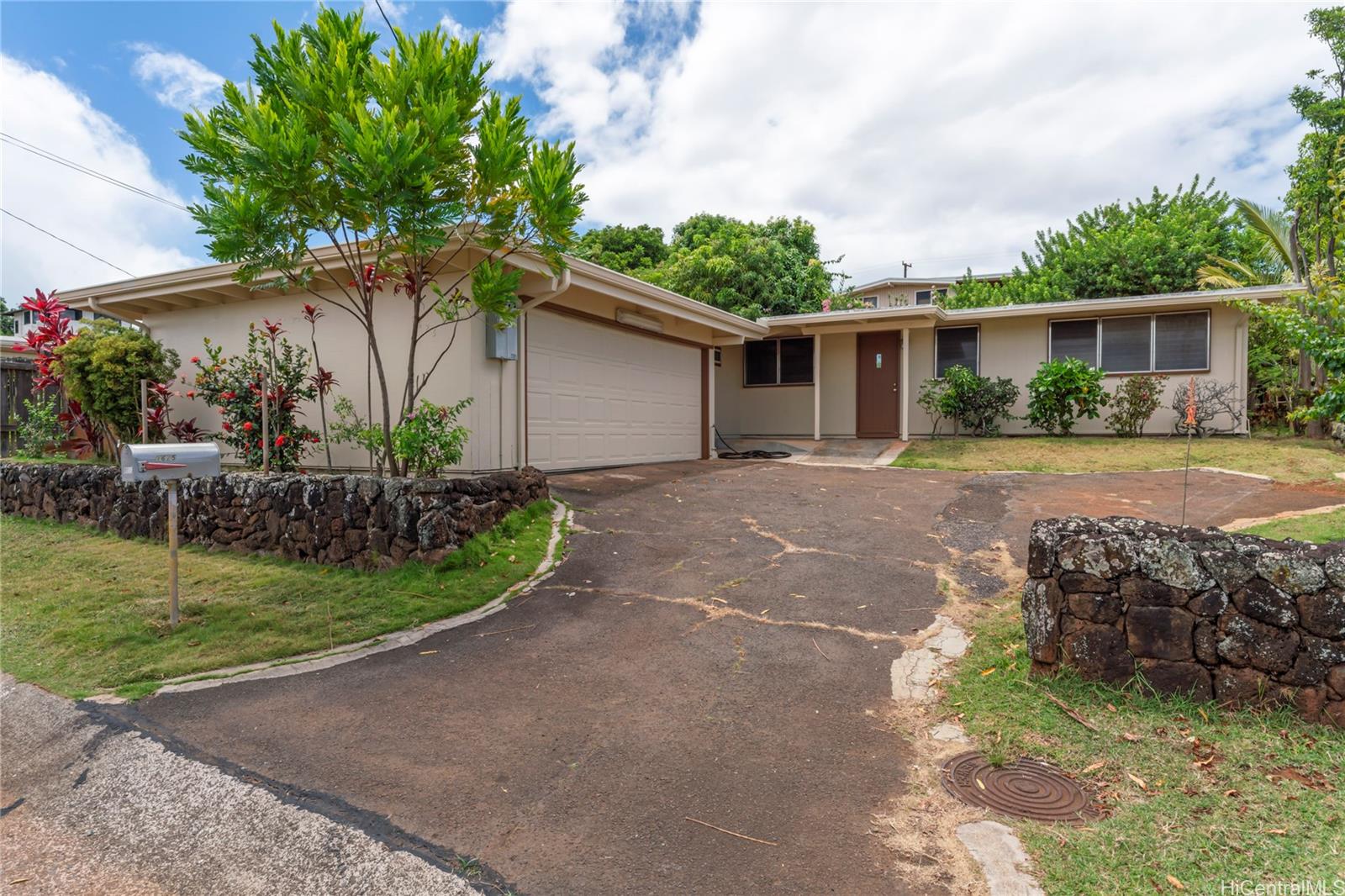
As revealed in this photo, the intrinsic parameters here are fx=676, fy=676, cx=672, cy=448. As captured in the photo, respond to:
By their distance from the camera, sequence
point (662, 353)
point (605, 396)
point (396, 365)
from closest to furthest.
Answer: point (396, 365) < point (605, 396) < point (662, 353)

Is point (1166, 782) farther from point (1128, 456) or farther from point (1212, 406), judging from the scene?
point (1212, 406)

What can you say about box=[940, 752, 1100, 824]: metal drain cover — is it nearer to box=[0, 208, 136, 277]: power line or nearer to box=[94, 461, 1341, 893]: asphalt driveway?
box=[94, 461, 1341, 893]: asphalt driveway

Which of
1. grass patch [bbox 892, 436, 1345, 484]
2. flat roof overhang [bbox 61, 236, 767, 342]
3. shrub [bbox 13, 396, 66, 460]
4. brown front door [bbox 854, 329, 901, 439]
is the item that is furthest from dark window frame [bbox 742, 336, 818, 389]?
shrub [bbox 13, 396, 66, 460]

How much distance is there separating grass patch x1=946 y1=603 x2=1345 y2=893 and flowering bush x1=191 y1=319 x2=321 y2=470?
7.84m

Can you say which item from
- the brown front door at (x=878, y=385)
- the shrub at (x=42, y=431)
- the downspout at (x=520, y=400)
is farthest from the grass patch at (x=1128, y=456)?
the shrub at (x=42, y=431)

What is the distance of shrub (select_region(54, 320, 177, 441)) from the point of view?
9211mm

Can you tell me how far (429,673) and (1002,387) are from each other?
12.5m

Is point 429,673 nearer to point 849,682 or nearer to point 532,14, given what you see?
point 849,682

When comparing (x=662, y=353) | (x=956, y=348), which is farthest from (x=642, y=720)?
(x=956, y=348)

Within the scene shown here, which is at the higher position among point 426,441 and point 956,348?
point 956,348

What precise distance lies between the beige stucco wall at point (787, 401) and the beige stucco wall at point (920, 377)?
0.7 inches

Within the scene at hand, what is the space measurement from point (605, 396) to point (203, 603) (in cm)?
623

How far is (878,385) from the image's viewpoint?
14477 millimetres

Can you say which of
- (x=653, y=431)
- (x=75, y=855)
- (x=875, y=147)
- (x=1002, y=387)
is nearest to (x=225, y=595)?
(x=75, y=855)
